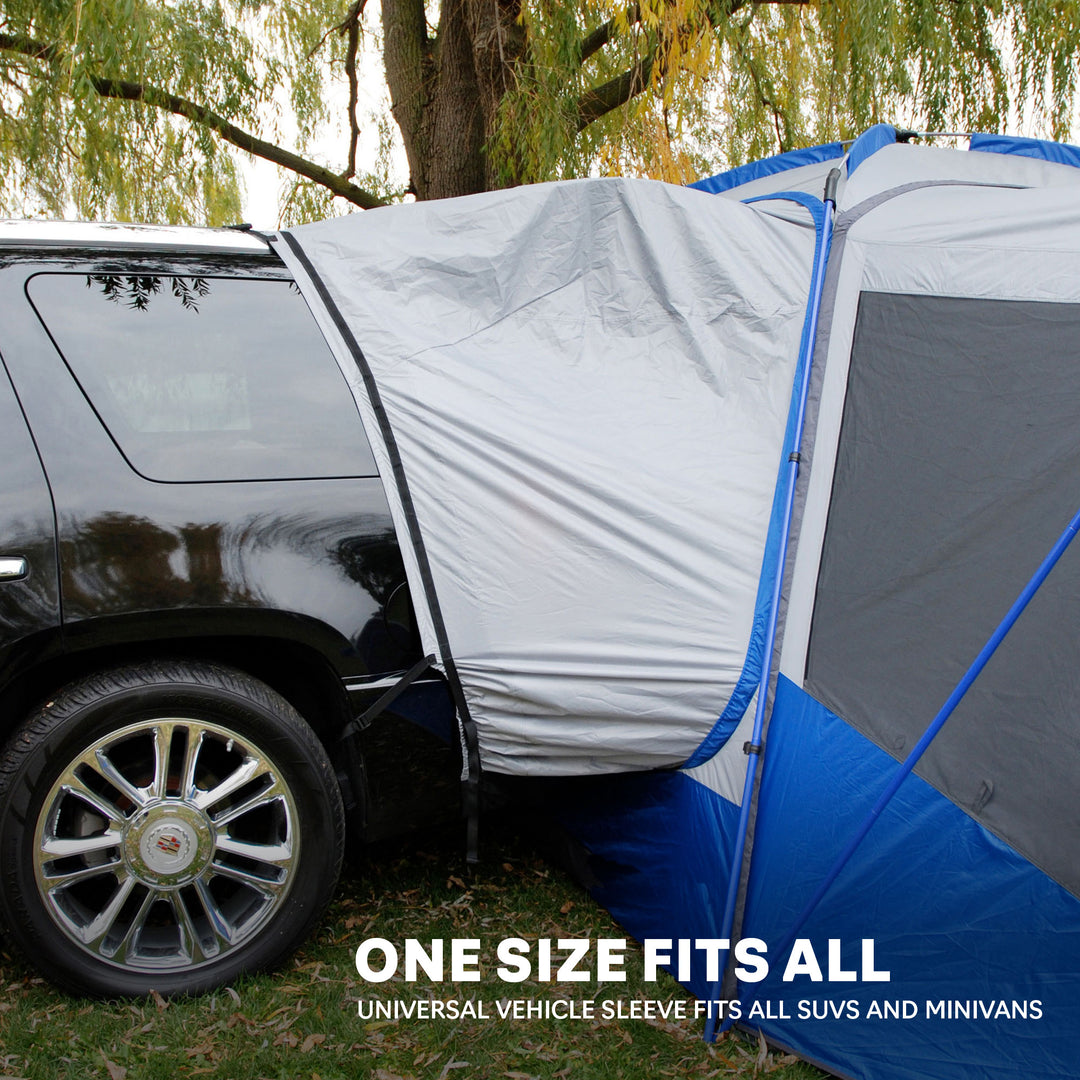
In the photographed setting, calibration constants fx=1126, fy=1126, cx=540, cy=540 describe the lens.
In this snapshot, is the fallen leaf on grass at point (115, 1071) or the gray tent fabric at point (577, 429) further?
the gray tent fabric at point (577, 429)

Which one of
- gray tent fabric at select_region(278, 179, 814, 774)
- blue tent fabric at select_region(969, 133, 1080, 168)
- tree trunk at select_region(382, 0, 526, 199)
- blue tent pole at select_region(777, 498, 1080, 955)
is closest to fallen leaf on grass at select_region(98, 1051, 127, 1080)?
gray tent fabric at select_region(278, 179, 814, 774)

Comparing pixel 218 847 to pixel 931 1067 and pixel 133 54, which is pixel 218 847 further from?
pixel 133 54

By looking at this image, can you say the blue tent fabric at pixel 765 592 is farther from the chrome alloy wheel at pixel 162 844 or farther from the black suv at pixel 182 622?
the chrome alloy wheel at pixel 162 844

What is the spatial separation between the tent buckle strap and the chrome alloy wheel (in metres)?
0.23

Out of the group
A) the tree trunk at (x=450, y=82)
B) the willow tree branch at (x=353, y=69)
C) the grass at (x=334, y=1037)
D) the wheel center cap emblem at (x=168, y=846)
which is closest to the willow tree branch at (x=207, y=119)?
the willow tree branch at (x=353, y=69)

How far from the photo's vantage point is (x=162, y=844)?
276 centimetres

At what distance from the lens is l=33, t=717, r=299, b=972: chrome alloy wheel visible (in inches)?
107

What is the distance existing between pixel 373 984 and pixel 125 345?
1766 millimetres

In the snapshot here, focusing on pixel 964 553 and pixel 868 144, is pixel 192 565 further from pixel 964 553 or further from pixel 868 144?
pixel 868 144

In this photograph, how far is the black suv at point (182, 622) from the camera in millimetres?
2682

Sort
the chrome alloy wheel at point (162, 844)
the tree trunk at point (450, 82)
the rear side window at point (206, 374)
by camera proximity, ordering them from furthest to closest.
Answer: the tree trunk at point (450, 82)
the rear side window at point (206, 374)
the chrome alloy wheel at point (162, 844)

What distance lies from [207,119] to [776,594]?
20.1 ft

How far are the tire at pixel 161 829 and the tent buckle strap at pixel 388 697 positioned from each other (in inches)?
4.5

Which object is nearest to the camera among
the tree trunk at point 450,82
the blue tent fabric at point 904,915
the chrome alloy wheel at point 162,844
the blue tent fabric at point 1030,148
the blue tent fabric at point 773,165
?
the blue tent fabric at point 904,915
